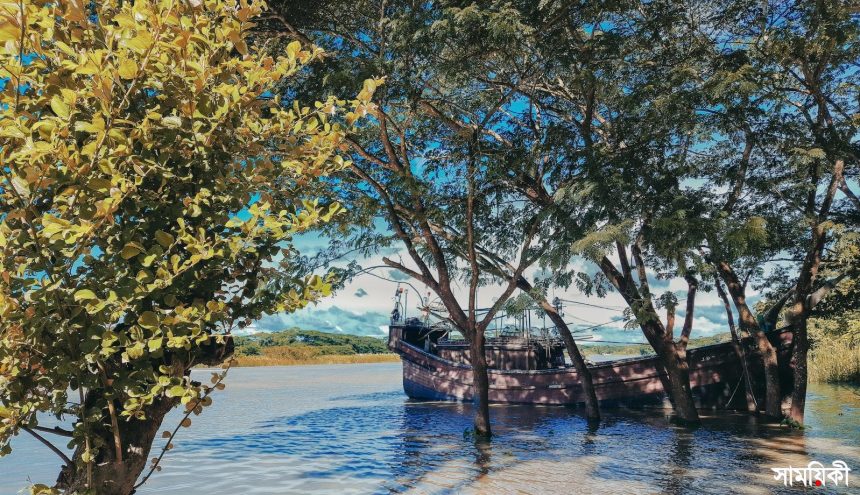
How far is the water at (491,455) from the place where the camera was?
9.28 m

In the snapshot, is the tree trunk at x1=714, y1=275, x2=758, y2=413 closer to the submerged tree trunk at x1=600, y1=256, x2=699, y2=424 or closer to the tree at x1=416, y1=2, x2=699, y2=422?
the submerged tree trunk at x1=600, y1=256, x2=699, y2=424

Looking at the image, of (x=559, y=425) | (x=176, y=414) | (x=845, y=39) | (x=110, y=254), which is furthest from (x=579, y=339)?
(x=110, y=254)

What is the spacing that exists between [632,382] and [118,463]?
2003 cm

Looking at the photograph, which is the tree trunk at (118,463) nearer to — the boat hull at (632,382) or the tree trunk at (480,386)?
the tree trunk at (480,386)

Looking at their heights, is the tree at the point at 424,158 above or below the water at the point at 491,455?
above

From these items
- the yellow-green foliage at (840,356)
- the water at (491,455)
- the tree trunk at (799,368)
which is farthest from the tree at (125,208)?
the yellow-green foliage at (840,356)

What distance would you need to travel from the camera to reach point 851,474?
31.1 ft

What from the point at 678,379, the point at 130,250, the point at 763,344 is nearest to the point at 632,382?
the point at 678,379

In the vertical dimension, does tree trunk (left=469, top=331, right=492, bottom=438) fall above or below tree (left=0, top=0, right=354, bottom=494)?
below

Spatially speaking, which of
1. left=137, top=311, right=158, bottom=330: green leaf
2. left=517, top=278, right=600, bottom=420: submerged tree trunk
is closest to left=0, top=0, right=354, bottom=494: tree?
left=137, top=311, right=158, bottom=330: green leaf

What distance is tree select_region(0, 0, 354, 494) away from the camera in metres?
1.81

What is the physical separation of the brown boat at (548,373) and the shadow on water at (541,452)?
52.3 inches

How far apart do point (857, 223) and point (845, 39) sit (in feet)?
20.4

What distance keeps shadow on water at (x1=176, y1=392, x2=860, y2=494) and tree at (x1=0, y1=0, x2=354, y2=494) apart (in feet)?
24.5
